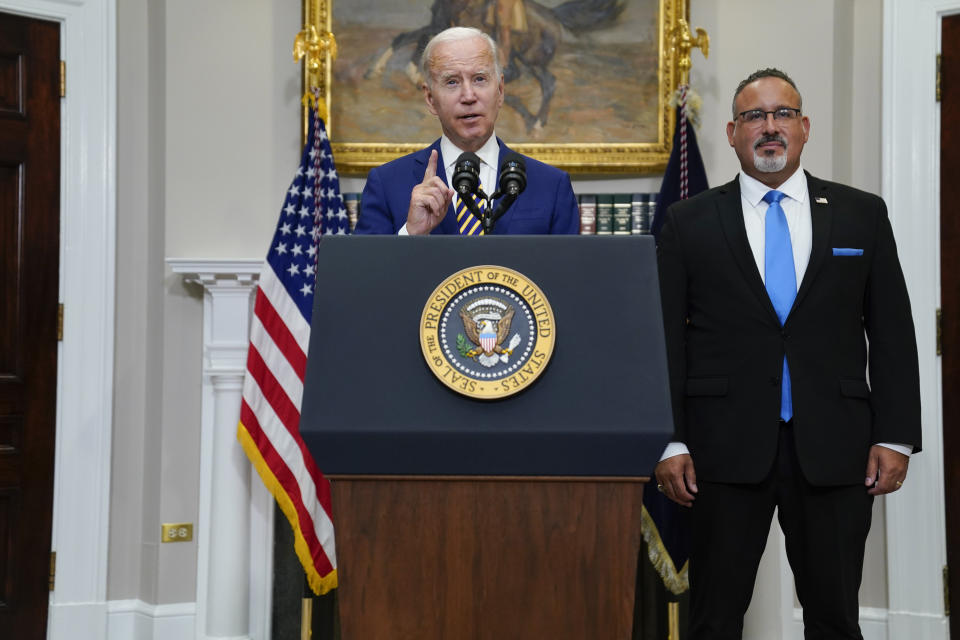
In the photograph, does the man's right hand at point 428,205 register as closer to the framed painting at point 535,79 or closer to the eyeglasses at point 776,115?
the eyeglasses at point 776,115

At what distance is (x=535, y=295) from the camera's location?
5.09 ft

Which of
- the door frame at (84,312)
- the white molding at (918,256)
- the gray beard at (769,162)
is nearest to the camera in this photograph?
the gray beard at (769,162)

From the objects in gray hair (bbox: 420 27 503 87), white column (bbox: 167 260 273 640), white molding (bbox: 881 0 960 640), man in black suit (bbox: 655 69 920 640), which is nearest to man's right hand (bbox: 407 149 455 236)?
gray hair (bbox: 420 27 503 87)

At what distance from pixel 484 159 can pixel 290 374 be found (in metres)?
1.98

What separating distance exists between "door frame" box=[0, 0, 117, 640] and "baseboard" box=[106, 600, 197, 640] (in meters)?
0.05

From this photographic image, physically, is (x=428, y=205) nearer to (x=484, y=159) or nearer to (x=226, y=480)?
(x=484, y=159)

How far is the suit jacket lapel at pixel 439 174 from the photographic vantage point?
2012mm

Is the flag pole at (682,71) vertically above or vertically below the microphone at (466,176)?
above

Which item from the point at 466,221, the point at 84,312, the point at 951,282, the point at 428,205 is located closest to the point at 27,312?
the point at 84,312

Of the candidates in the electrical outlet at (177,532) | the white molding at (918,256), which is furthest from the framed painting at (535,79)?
the electrical outlet at (177,532)

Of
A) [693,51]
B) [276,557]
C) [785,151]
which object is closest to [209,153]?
[276,557]

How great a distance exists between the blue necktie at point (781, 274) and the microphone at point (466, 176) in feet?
2.92

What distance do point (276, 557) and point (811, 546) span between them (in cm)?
253

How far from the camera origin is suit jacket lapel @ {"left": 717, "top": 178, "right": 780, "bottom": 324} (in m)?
2.26
